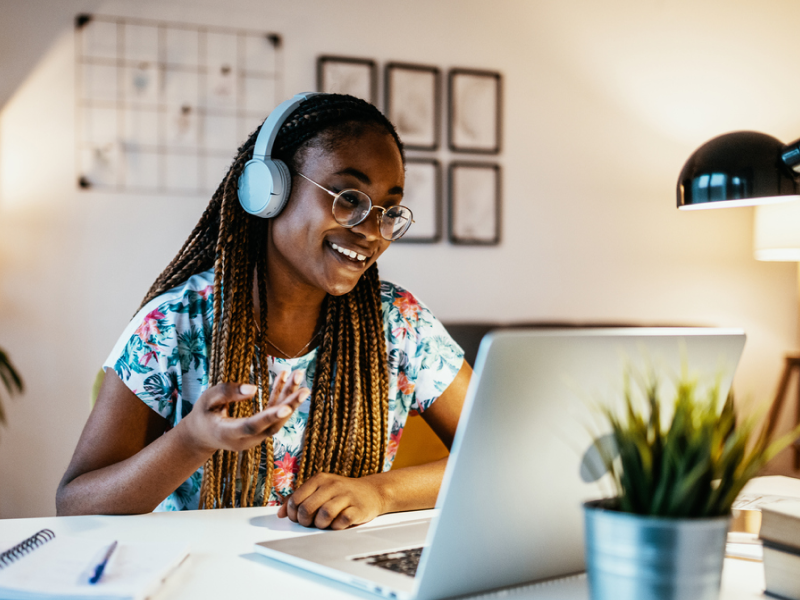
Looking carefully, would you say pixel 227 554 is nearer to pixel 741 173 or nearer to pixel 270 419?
pixel 270 419

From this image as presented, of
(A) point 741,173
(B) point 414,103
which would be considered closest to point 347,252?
(A) point 741,173

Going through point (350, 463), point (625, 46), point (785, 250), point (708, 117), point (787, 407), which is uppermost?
point (625, 46)

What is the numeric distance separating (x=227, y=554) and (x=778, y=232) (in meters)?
2.58

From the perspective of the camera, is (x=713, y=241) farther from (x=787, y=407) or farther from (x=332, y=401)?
(x=332, y=401)

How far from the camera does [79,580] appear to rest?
605mm

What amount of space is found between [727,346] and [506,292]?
229 centimetres

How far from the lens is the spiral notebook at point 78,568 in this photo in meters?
0.58

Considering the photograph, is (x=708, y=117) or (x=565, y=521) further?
(x=708, y=117)

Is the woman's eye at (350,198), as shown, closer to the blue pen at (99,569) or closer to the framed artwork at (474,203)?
the blue pen at (99,569)

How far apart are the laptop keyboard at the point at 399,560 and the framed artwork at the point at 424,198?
84.0 inches

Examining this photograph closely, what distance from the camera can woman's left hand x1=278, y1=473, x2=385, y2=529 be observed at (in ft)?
2.83

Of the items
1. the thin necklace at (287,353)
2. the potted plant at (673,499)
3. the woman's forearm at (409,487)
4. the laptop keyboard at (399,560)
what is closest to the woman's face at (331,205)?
the thin necklace at (287,353)

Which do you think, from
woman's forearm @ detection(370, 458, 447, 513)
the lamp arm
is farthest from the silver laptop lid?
the lamp arm

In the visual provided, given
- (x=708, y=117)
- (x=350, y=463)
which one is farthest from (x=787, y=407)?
(x=350, y=463)
